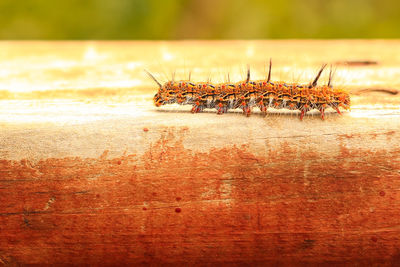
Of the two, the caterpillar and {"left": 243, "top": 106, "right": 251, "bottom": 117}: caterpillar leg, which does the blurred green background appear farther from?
{"left": 243, "top": 106, "right": 251, "bottom": 117}: caterpillar leg

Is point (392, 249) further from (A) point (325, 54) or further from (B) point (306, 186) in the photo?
(A) point (325, 54)

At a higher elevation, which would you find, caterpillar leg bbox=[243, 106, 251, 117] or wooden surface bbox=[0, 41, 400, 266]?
caterpillar leg bbox=[243, 106, 251, 117]

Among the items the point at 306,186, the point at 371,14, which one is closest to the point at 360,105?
the point at 306,186

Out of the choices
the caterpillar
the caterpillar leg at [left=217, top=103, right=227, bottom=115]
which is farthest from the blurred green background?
the caterpillar leg at [left=217, top=103, right=227, bottom=115]

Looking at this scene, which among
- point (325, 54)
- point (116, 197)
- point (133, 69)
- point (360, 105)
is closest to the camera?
point (116, 197)

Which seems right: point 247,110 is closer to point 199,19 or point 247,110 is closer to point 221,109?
point 221,109

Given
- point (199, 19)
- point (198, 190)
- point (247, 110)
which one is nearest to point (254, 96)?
point (247, 110)
